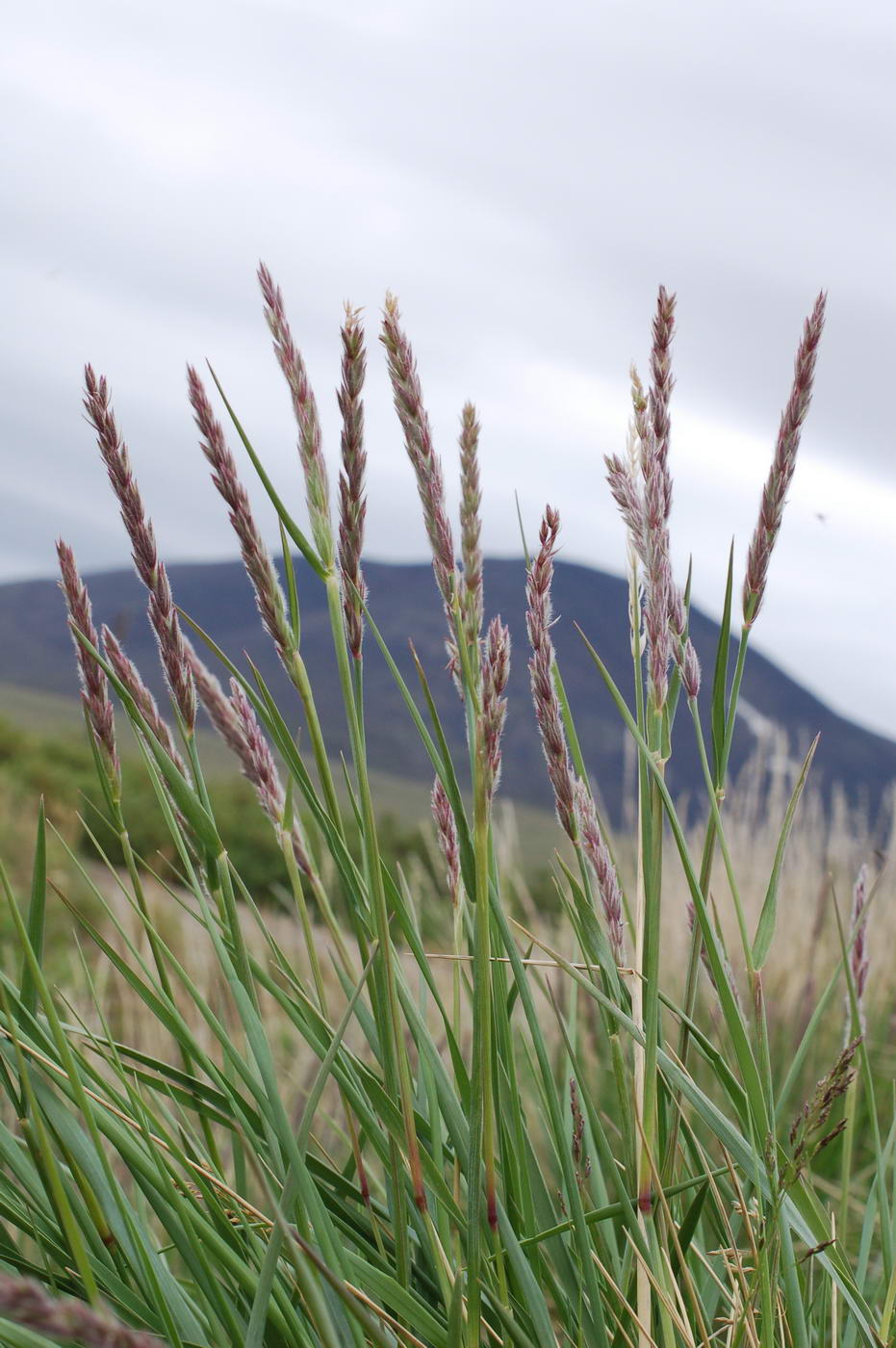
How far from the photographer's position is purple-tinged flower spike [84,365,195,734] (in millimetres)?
974

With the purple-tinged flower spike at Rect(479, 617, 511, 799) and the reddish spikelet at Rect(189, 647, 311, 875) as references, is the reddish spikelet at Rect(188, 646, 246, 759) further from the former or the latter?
the purple-tinged flower spike at Rect(479, 617, 511, 799)

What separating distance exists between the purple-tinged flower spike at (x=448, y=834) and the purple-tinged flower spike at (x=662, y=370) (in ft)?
1.42

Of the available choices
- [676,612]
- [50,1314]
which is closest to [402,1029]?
[676,612]

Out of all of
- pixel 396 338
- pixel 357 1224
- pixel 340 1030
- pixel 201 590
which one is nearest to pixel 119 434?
pixel 396 338

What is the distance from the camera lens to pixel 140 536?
1.01 meters

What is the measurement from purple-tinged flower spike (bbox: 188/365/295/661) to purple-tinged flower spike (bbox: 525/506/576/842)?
236mm

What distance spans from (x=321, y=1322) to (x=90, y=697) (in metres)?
0.65

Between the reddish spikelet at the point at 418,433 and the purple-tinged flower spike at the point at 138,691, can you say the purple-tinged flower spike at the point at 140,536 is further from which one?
the reddish spikelet at the point at 418,433

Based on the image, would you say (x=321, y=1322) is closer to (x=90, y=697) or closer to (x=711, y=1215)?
(x=90, y=697)

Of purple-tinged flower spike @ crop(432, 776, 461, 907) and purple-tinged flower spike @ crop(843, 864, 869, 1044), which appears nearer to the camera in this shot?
purple-tinged flower spike @ crop(432, 776, 461, 907)

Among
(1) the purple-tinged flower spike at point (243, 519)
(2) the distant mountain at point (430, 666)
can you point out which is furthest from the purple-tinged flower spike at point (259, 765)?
(2) the distant mountain at point (430, 666)

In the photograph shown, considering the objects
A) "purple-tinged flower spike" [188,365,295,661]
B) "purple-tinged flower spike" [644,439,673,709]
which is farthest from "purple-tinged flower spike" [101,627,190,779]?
"purple-tinged flower spike" [644,439,673,709]

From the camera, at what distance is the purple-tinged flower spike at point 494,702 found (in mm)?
784

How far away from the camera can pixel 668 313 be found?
1.15 m
